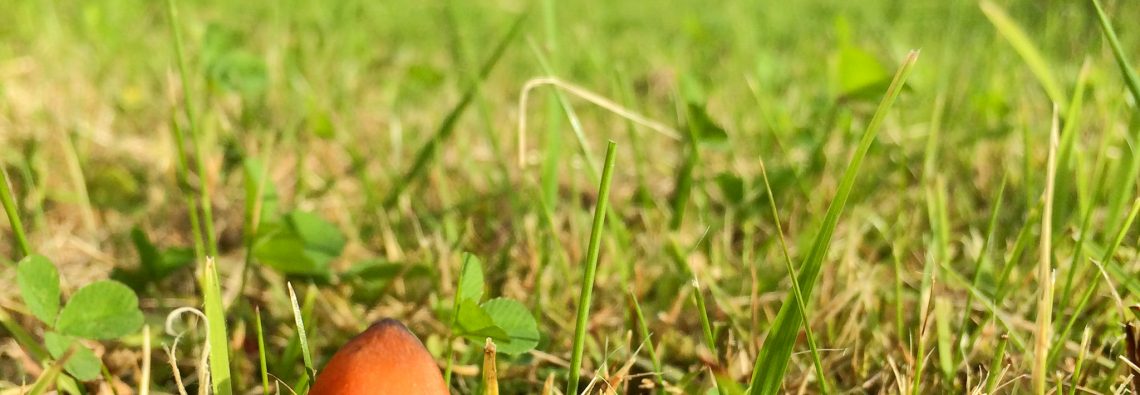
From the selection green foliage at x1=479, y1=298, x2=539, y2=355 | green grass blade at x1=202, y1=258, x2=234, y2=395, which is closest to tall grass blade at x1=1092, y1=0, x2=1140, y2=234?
green foliage at x1=479, y1=298, x2=539, y2=355

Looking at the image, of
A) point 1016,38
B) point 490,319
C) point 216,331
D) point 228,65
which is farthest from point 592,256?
point 228,65

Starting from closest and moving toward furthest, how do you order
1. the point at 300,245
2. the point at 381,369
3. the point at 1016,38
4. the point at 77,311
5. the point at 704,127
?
the point at 381,369
the point at 77,311
the point at 1016,38
the point at 300,245
the point at 704,127

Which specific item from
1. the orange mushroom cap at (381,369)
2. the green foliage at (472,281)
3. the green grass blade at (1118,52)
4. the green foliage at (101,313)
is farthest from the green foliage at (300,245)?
the green grass blade at (1118,52)

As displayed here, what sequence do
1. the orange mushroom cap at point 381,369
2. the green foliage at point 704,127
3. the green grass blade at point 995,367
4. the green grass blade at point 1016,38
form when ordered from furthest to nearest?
1. the green foliage at point 704,127
2. the green grass blade at point 1016,38
3. the green grass blade at point 995,367
4. the orange mushroom cap at point 381,369

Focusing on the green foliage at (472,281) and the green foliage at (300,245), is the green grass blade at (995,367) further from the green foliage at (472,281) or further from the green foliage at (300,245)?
the green foliage at (300,245)

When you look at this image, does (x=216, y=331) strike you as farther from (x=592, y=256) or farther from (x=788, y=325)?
(x=788, y=325)

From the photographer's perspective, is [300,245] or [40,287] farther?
[300,245]

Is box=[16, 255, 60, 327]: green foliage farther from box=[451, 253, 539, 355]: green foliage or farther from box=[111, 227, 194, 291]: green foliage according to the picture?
box=[451, 253, 539, 355]: green foliage
